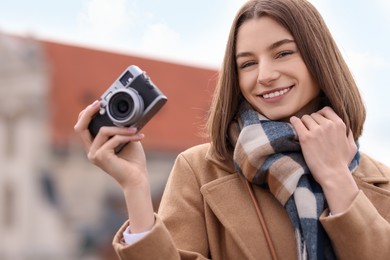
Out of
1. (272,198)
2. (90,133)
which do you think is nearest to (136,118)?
(90,133)

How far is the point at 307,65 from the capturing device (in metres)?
1.48

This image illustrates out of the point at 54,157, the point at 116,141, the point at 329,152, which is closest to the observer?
the point at 116,141

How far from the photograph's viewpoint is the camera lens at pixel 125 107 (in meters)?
1.32

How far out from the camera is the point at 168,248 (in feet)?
4.46

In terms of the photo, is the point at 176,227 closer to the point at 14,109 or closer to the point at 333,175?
the point at 333,175

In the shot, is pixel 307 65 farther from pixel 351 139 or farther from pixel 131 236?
pixel 131 236

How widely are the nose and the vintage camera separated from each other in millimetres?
194

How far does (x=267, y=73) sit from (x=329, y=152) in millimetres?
164

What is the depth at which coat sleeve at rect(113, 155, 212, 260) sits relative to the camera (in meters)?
1.35

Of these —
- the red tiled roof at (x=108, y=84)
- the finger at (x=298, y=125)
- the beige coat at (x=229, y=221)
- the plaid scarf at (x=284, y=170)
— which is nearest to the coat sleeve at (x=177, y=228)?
the beige coat at (x=229, y=221)

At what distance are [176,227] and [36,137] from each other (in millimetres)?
21408

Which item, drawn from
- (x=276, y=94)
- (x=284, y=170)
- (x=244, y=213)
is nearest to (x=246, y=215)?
(x=244, y=213)

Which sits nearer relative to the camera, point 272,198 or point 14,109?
point 272,198

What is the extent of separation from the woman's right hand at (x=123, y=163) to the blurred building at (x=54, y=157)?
19756 mm
